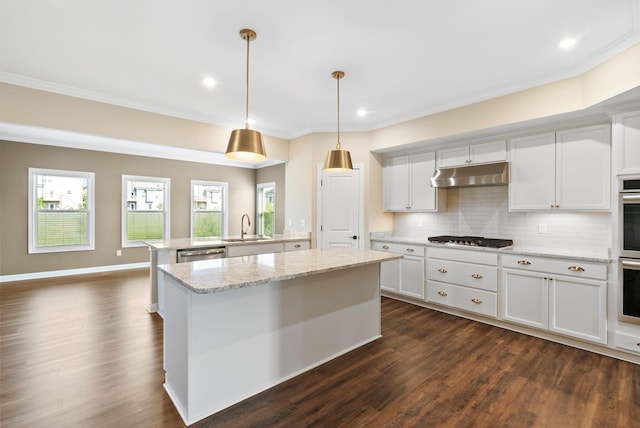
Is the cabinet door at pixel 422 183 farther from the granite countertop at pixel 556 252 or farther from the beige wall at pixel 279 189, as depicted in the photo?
the beige wall at pixel 279 189

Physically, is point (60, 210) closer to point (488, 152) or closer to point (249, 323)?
point (249, 323)

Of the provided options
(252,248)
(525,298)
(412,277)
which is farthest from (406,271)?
(252,248)

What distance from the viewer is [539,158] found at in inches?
136

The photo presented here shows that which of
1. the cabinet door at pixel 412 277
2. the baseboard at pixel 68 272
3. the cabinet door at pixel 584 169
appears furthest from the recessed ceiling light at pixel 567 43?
the baseboard at pixel 68 272

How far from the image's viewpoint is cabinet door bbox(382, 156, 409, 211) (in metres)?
4.76

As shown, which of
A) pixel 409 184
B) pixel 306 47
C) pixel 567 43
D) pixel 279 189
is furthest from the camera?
pixel 279 189

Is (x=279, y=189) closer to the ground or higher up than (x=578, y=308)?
higher up

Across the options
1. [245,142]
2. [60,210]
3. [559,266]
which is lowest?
[559,266]

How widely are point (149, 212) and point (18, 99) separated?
3901 millimetres

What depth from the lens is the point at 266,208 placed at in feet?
27.1

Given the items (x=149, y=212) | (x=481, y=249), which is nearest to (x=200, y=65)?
(x=481, y=249)

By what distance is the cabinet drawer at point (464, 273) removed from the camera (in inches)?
140

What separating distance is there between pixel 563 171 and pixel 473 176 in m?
0.90

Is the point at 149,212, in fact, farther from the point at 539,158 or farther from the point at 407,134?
the point at 539,158
